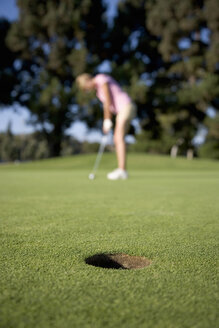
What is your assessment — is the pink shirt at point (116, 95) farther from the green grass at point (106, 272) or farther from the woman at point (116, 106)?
the green grass at point (106, 272)

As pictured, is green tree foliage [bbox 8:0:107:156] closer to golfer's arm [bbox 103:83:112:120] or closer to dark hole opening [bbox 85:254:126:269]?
golfer's arm [bbox 103:83:112:120]

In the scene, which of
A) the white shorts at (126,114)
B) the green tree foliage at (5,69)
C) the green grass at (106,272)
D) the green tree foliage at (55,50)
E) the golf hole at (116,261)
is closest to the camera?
the green grass at (106,272)

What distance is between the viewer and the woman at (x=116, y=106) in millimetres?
5152

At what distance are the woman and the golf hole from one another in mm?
4010

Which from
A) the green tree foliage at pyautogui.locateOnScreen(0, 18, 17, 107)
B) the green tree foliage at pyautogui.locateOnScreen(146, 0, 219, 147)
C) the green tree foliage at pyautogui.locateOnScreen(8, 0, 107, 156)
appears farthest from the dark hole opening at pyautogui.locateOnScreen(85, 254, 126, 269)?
the green tree foliage at pyautogui.locateOnScreen(0, 18, 17, 107)

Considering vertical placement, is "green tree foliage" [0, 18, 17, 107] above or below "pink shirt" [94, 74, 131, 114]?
above

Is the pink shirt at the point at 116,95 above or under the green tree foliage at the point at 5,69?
under

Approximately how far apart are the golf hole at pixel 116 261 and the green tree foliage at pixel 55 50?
2103cm

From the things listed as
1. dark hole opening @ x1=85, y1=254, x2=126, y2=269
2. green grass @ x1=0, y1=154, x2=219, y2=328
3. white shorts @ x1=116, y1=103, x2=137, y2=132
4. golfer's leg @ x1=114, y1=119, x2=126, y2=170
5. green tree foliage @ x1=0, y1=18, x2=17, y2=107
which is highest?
green tree foliage @ x1=0, y1=18, x2=17, y2=107

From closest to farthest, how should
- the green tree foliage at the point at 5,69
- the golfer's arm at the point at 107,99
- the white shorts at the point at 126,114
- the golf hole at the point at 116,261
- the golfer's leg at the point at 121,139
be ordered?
1. the golf hole at the point at 116,261
2. the golfer's arm at the point at 107,99
3. the golfer's leg at the point at 121,139
4. the white shorts at the point at 126,114
5. the green tree foliage at the point at 5,69

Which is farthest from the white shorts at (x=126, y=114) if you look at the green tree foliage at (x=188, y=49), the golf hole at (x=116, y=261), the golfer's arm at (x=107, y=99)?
the green tree foliage at (x=188, y=49)

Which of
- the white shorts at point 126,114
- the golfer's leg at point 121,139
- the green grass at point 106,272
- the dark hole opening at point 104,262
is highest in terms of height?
the white shorts at point 126,114

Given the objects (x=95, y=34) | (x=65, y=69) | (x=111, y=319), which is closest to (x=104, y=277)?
A: (x=111, y=319)

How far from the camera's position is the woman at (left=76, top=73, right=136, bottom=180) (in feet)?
16.9
